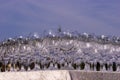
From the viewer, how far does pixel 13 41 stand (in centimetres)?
1011

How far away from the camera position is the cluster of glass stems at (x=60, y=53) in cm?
802

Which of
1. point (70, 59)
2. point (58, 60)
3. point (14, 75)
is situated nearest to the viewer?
point (14, 75)

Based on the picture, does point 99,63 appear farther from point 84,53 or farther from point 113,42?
point 113,42

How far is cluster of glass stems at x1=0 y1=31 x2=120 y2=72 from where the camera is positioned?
26.3 feet

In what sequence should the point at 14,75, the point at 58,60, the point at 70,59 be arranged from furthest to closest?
1. the point at 58,60
2. the point at 70,59
3. the point at 14,75

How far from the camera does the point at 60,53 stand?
8219mm

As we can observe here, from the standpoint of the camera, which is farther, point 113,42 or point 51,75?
point 113,42

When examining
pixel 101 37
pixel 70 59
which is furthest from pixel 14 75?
pixel 101 37

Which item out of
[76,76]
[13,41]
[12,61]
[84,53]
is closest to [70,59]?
[84,53]

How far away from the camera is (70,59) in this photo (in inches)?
309

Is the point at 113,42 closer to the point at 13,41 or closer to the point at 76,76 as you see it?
the point at 13,41

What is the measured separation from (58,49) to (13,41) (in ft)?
7.02

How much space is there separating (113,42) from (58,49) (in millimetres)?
2462

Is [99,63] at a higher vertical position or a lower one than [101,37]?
lower
